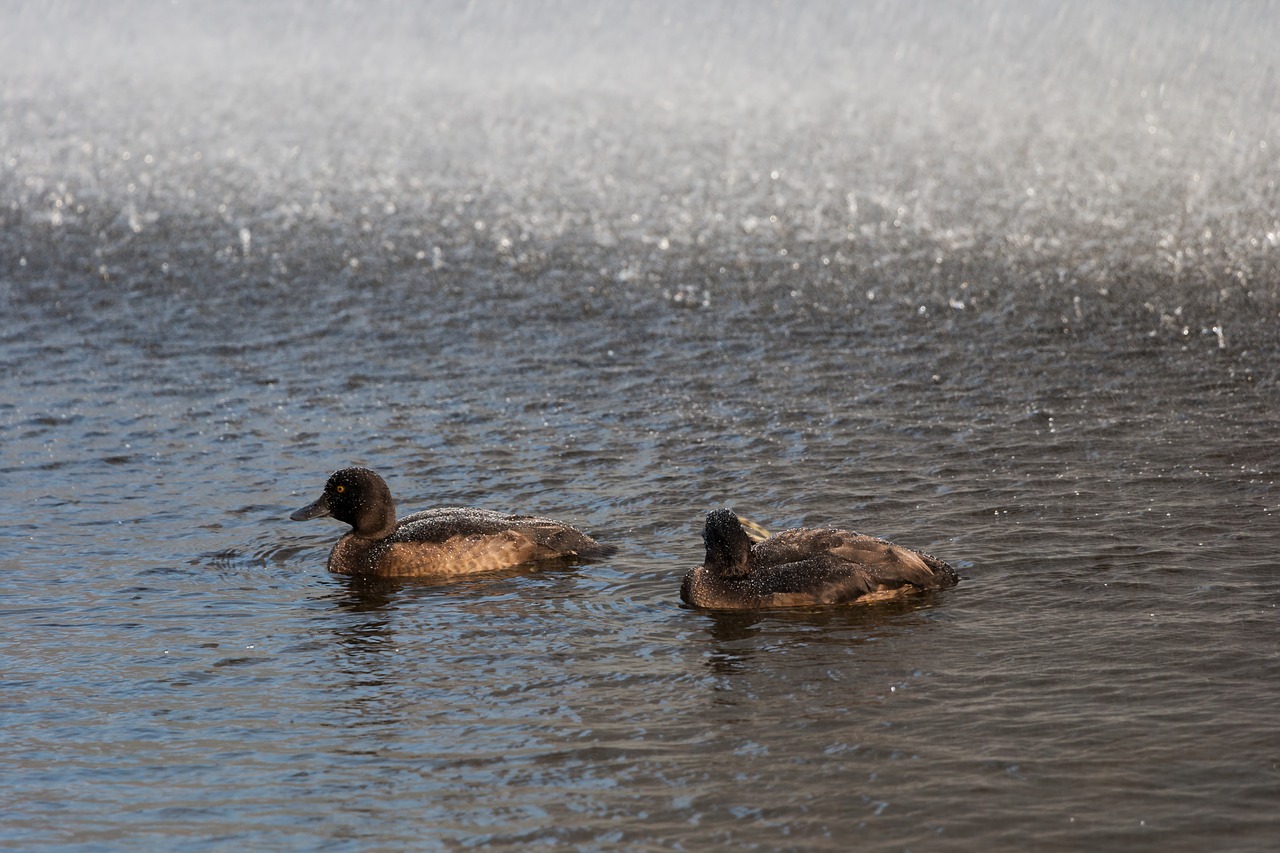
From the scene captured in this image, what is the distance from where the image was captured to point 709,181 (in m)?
27.2

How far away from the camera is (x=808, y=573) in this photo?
1169 centimetres

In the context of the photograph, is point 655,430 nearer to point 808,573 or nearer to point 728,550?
point 728,550

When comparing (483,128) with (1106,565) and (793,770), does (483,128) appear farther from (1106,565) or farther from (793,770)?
(793,770)

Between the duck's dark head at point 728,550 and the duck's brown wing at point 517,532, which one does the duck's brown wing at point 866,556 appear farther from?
the duck's brown wing at point 517,532

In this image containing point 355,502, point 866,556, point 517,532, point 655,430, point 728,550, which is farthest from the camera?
point 655,430

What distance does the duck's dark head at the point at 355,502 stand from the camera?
13.3m

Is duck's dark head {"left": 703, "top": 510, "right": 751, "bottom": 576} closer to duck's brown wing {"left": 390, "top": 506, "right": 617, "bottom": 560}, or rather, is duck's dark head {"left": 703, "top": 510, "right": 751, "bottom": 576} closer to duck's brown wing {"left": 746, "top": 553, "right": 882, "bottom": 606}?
duck's brown wing {"left": 746, "top": 553, "right": 882, "bottom": 606}

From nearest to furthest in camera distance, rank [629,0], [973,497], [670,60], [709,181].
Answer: [973,497] → [709,181] → [670,60] → [629,0]

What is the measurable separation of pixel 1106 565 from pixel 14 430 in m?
10.8

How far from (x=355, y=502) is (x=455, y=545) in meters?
1.14

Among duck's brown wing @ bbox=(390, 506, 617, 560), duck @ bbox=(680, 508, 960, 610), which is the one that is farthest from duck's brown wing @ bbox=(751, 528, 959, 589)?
duck's brown wing @ bbox=(390, 506, 617, 560)

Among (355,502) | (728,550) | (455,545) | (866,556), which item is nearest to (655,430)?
(355,502)

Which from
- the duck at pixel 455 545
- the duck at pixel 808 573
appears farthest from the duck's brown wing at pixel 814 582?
the duck at pixel 455 545

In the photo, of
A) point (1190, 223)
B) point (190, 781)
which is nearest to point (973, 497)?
point (190, 781)
